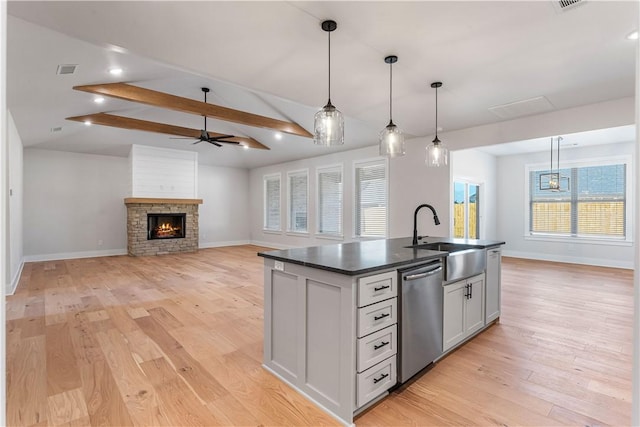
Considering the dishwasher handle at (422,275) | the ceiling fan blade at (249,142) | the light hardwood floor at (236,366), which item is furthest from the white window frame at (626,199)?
the ceiling fan blade at (249,142)

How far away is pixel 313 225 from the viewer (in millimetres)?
8914

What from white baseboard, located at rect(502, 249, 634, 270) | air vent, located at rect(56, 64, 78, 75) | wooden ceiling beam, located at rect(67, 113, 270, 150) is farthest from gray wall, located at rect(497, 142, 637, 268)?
air vent, located at rect(56, 64, 78, 75)

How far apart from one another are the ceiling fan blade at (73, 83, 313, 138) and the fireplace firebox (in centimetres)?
406

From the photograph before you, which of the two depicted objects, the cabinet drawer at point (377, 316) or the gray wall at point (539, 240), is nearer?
the cabinet drawer at point (377, 316)

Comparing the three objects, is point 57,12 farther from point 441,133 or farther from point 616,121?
point 616,121

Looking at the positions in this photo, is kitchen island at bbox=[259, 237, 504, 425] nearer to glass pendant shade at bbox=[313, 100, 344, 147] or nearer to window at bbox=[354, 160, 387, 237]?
glass pendant shade at bbox=[313, 100, 344, 147]

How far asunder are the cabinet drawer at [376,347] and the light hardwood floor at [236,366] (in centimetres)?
31

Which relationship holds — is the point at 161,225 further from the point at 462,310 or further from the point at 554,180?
the point at 554,180

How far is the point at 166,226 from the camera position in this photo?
29.5 ft

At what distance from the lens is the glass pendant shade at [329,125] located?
2654 millimetres

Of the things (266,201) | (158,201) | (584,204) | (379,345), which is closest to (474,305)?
(379,345)

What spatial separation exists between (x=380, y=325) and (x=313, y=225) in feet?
22.7

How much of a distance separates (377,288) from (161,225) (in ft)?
27.6

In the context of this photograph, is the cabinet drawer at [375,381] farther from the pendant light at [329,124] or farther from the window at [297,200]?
the window at [297,200]
